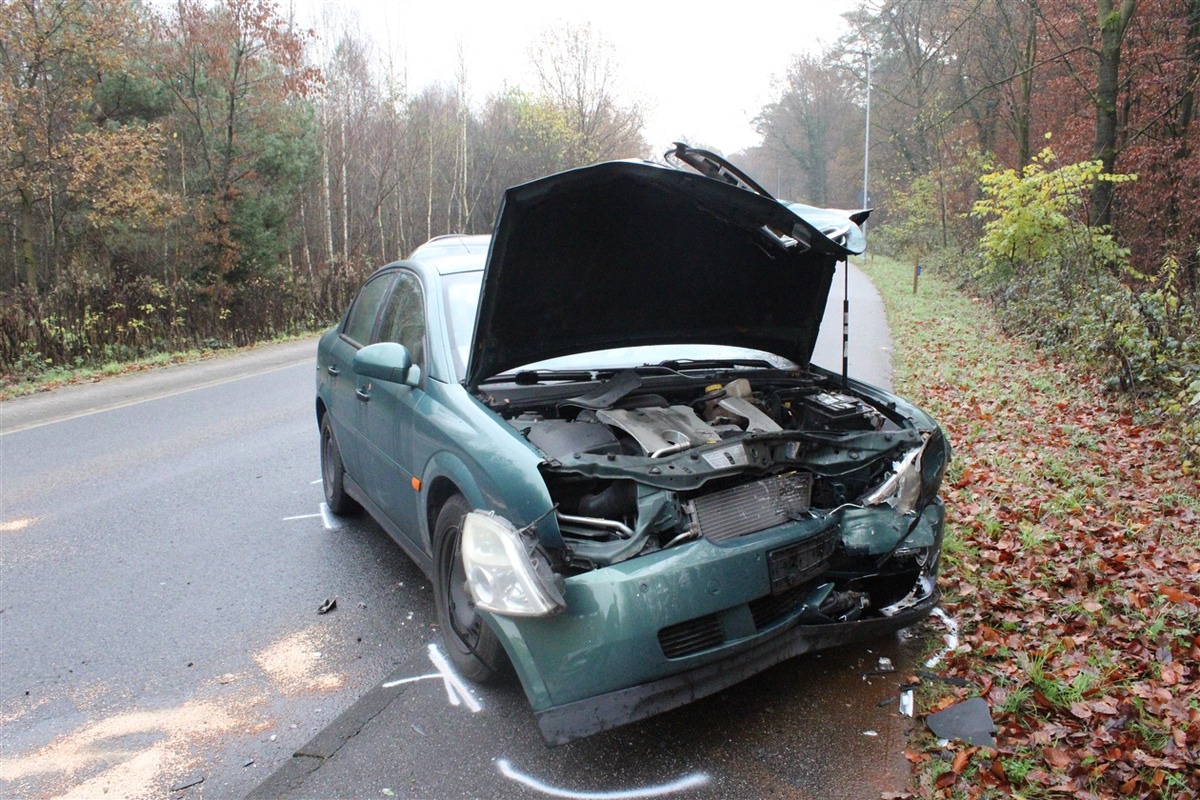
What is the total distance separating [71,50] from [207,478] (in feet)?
46.0

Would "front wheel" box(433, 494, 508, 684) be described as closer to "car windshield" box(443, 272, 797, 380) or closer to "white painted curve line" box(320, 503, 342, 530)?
"car windshield" box(443, 272, 797, 380)

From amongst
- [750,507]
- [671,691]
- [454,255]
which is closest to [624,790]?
[671,691]

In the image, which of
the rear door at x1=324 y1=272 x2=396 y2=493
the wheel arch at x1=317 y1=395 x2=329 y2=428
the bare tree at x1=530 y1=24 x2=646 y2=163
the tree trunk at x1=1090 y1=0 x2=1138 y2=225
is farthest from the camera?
the bare tree at x1=530 y1=24 x2=646 y2=163

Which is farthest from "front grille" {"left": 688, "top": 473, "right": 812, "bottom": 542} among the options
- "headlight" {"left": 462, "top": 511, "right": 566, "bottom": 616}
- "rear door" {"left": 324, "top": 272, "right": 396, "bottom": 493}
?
"rear door" {"left": 324, "top": 272, "right": 396, "bottom": 493}

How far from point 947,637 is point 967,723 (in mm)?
706

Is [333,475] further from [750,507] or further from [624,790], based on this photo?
[624,790]

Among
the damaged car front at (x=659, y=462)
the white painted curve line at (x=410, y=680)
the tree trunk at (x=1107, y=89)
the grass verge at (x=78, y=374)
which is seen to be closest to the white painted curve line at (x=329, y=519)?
the damaged car front at (x=659, y=462)

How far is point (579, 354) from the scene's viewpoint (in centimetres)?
430

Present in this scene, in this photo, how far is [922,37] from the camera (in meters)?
32.6

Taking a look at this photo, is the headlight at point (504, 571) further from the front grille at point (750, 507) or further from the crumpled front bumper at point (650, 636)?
the front grille at point (750, 507)

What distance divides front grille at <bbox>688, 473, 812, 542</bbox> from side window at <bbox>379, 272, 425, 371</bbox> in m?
1.65

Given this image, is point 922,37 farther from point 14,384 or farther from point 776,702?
point 776,702

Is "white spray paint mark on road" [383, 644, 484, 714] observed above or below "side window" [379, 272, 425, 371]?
below

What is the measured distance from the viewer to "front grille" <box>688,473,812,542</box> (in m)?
3.09
